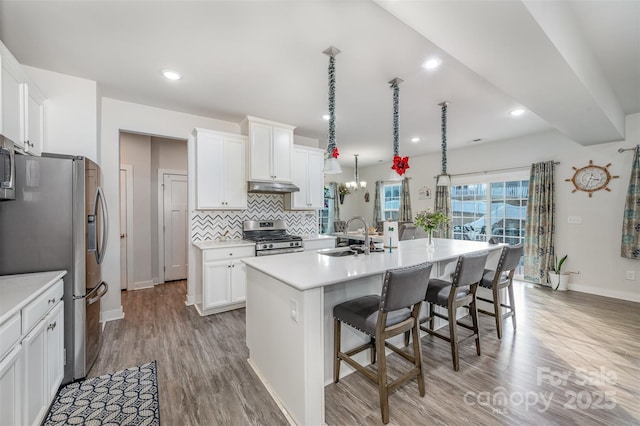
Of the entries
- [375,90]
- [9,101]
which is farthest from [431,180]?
[9,101]

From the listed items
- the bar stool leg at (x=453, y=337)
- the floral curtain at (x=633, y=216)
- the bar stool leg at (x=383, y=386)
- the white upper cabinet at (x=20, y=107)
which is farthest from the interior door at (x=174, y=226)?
the floral curtain at (x=633, y=216)

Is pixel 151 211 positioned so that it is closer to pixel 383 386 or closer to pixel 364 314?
pixel 364 314

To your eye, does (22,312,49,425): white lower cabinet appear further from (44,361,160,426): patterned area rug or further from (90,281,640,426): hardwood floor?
(90,281,640,426): hardwood floor

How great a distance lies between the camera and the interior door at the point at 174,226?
5.09m

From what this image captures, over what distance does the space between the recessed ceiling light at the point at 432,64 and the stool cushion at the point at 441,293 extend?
A: 211 cm

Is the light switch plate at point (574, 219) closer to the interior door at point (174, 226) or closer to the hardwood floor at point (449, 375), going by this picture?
the hardwood floor at point (449, 375)

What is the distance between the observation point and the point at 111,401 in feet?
6.41

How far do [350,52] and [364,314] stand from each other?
2.19m

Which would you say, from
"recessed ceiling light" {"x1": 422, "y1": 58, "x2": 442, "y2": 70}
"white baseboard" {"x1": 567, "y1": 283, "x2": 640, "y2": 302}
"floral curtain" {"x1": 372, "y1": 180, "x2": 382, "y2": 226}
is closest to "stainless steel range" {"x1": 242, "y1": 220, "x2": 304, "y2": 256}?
"recessed ceiling light" {"x1": 422, "y1": 58, "x2": 442, "y2": 70}

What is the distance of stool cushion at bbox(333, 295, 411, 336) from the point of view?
1803 millimetres

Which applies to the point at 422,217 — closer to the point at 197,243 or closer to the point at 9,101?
the point at 197,243

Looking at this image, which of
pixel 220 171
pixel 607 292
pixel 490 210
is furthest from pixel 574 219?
pixel 220 171

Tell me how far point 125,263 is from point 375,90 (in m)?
4.79

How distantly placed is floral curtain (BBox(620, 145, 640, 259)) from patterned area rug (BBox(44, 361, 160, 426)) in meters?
6.06
